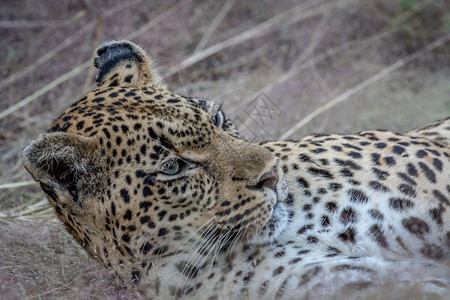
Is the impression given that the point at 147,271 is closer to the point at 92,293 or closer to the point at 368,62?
the point at 92,293

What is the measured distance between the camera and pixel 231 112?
9484 millimetres

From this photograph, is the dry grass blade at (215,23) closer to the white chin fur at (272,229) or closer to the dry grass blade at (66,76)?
the dry grass blade at (66,76)

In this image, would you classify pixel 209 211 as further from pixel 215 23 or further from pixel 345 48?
pixel 345 48

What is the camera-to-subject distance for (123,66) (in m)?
5.79

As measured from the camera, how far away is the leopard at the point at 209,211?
4.99 meters

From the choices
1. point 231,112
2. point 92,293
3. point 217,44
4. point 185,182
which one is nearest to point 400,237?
point 185,182

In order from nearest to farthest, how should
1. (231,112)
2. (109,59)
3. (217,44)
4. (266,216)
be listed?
1. (266,216)
2. (109,59)
3. (231,112)
4. (217,44)

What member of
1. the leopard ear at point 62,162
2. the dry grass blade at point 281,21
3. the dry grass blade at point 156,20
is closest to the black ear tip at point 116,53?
the leopard ear at point 62,162

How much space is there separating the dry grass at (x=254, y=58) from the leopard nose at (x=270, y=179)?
377 cm

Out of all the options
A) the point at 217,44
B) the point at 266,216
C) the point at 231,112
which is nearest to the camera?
the point at 266,216

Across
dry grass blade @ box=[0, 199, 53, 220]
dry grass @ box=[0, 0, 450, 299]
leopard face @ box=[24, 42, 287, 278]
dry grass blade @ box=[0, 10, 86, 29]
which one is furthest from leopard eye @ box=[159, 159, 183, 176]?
dry grass blade @ box=[0, 10, 86, 29]

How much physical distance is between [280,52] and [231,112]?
2.11 m

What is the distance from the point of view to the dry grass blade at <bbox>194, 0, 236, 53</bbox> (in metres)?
10.9

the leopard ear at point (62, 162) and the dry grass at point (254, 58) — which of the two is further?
the dry grass at point (254, 58)
